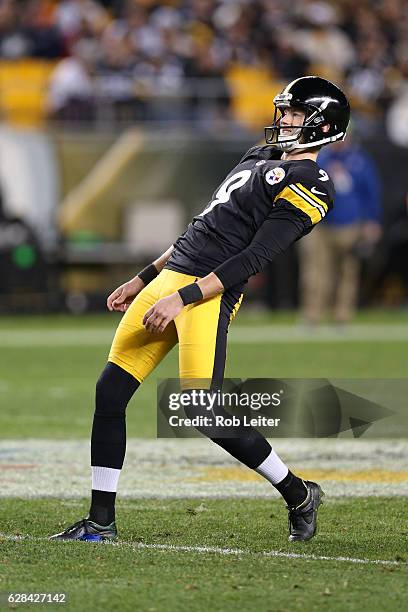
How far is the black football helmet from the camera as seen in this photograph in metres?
4.95

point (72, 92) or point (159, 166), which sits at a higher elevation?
point (72, 92)

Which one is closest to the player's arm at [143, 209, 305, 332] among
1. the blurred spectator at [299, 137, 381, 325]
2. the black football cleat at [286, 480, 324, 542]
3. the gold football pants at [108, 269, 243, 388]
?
the gold football pants at [108, 269, 243, 388]

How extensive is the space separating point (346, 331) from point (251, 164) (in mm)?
9943

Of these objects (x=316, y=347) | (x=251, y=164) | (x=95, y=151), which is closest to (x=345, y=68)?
(x=95, y=151)

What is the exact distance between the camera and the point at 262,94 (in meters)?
18.8

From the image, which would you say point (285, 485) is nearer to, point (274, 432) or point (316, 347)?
point (274, 432)

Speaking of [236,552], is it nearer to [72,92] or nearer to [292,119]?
[292,119]

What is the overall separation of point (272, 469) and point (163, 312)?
2.39 feet

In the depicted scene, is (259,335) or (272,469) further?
(259,335)

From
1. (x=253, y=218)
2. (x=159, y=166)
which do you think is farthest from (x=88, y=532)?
(x=159, y=166)

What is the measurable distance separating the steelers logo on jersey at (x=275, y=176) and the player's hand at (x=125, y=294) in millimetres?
712

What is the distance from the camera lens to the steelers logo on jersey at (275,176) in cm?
485

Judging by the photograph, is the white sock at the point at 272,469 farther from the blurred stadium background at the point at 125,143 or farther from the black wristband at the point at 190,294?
the blurred stadium background at the point at 125,143

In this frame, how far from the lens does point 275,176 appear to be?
191 inches
